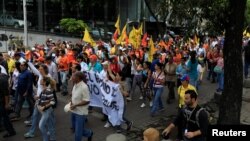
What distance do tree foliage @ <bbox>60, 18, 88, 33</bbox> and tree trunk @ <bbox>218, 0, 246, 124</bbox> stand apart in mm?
25535

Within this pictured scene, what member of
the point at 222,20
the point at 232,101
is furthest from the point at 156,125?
the point at 222,20

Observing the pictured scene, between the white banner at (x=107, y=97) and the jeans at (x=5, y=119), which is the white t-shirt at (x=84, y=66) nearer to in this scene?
the white banner at (x=107, y=97)

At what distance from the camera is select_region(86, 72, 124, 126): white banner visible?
1045 centimetres

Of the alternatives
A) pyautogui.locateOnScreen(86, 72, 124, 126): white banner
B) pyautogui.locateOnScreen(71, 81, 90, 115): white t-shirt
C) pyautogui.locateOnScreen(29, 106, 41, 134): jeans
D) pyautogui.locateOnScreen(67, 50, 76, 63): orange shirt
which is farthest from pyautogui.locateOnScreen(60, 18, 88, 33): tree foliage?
pyautogui.locateOnScreen(71, 81, 90, 115): white t-shirt

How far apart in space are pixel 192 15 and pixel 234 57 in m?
1.34

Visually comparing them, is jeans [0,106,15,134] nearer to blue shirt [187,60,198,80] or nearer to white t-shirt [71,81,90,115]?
white t-shirt [71,81,90,115]

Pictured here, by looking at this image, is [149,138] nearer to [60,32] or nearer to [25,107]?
[25,107]

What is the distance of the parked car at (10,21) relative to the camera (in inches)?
1468

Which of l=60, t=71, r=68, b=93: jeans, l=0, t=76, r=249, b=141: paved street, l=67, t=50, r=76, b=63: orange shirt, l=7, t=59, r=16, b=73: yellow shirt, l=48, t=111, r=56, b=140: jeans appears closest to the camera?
l=48, t=111, r=56, b=140: jeans

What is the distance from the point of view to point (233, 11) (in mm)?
8219

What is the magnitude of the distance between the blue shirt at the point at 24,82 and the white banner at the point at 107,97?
5.29 feet

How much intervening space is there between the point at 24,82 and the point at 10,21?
28.4 metres

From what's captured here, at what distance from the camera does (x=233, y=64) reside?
8461 mm

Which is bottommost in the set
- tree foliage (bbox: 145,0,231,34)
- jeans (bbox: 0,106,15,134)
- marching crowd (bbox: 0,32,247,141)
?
jeans (bbox: 0,106,15,134)
